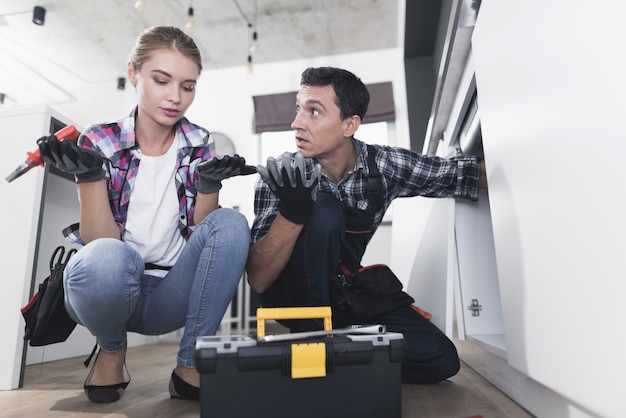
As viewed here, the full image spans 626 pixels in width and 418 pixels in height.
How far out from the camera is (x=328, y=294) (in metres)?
1.25

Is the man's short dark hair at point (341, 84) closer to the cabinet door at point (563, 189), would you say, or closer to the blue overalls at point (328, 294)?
the blue overalls at point (328, 294)

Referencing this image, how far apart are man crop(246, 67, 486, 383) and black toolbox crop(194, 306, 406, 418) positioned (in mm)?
416

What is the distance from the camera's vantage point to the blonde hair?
3.76 feet

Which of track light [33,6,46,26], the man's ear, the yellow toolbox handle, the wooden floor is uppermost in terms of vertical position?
track light [33,6,46,26]

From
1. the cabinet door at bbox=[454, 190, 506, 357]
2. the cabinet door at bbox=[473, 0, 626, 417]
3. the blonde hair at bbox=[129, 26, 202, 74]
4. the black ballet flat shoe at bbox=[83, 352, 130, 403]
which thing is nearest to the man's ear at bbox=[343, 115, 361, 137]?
the cabinet door at bbox=[454, 190, 506, 357]

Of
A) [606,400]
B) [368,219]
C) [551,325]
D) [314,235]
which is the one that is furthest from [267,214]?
[606,400]

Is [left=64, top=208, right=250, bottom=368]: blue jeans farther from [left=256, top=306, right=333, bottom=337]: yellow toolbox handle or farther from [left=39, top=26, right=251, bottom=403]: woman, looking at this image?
[left=256, top=306, right=333, bottom=337]: yellow toolbox handle

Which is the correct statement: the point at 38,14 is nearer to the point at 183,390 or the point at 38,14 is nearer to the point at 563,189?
the point at 183,390

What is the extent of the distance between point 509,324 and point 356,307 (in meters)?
Result: 0.50

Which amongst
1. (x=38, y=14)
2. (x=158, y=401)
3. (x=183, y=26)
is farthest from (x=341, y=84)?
(x=38, y=14)

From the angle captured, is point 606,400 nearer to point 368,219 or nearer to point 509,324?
point 509,324

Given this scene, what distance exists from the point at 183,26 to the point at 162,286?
338 cm

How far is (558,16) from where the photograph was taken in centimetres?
57

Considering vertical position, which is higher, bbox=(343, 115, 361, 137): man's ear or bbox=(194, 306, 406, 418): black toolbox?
bbox=(343, 115, 361, 137): man's ear
